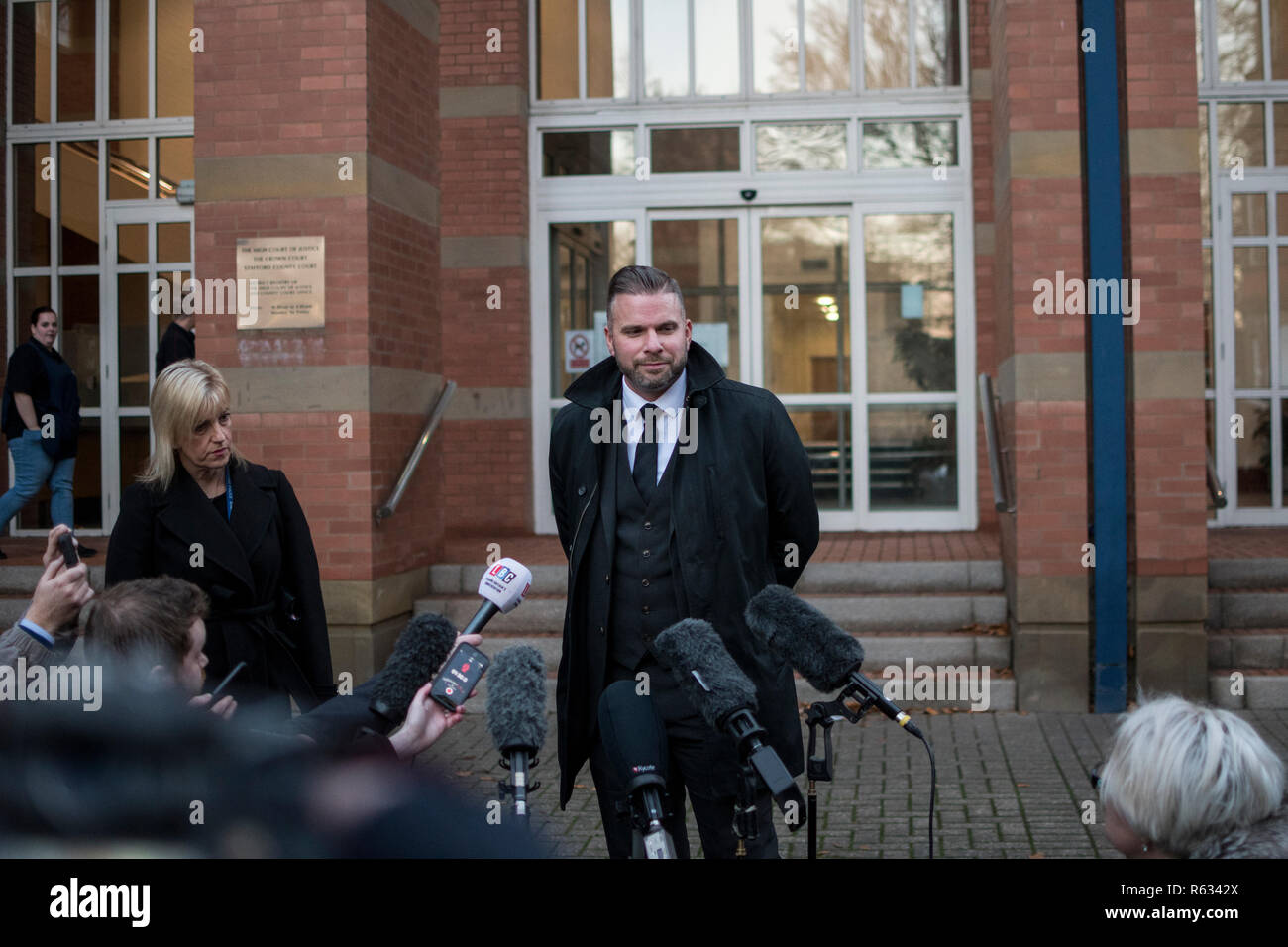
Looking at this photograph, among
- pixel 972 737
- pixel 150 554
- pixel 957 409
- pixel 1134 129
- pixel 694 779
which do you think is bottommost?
pixel 972 737

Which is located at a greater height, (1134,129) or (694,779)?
(1134,129)

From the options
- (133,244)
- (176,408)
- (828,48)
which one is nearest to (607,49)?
(828,48)

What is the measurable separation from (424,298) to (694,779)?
620 centimetres

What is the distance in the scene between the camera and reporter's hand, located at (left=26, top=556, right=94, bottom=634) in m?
2.98

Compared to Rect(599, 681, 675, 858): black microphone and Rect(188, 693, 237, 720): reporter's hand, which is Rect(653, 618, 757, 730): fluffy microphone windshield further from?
Rect(188, 693, 237, 720): reporter's hand

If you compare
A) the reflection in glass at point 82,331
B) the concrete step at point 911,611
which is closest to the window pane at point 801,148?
the concrete step at point 911,611

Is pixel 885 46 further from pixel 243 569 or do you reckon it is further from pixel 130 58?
pixel 243 569

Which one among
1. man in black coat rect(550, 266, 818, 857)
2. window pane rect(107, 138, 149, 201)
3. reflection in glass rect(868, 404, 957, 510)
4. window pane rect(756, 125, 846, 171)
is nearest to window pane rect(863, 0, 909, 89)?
window pane rect(756, 125, 846, 171)

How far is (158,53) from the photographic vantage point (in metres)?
11.7

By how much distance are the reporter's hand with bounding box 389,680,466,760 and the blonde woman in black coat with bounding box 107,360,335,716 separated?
1.28 m

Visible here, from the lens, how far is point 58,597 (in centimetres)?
300

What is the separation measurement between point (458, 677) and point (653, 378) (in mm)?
1209
